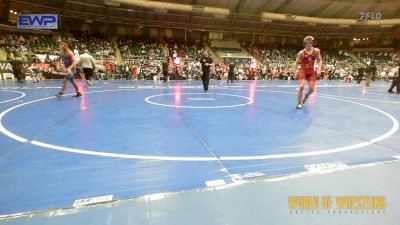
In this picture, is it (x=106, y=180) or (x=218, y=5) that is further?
(x=218, y=5)

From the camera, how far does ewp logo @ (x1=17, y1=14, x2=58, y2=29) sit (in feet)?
71.5

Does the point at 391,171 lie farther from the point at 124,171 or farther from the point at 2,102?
the point at 2,102

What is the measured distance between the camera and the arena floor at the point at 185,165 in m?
2.33

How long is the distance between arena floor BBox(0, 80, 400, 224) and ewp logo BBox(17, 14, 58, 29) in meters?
18.9

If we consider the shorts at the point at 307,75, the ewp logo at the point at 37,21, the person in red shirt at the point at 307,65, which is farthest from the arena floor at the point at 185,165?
the ewp logo at the point at 37,21

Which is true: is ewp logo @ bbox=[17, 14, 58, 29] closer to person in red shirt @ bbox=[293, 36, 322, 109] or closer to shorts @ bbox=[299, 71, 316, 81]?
person in red shirt @ bbox=[293, 36, 322, 109]

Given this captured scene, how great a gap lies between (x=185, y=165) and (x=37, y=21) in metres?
24.1

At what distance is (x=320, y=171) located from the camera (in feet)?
10.4

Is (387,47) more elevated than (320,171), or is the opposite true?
(387,47)

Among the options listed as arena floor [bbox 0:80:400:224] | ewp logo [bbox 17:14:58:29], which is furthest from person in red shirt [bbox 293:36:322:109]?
ewp logo [bbox 17:14:58:29]

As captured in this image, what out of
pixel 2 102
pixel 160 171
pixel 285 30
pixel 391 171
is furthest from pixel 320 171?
pixel 285 30

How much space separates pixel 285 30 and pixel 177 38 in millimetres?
15128

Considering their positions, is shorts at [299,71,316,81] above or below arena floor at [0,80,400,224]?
above

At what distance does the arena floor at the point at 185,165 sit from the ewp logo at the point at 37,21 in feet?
61.9
